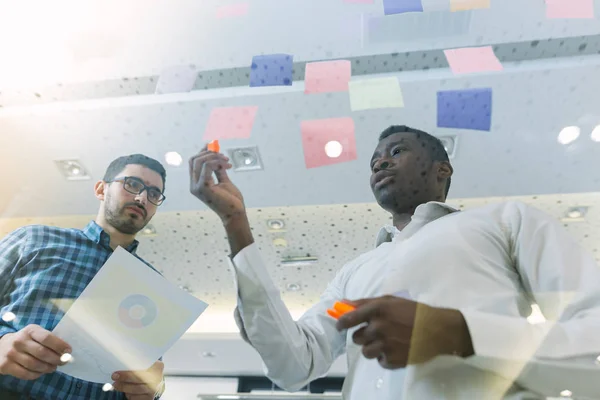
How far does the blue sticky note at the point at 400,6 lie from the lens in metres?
1.12

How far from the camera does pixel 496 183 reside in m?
0.99

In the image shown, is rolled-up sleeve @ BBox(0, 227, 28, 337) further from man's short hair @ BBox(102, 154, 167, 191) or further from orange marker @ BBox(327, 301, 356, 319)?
orange marker @ BBox(327, 301, 356, 319)

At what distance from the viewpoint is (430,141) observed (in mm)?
927

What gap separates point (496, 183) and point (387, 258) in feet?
1.33

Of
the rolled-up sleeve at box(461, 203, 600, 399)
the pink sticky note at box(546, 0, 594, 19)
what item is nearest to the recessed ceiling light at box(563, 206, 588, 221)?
the rolled-up sleeve at box(461, 203, 600, 399)

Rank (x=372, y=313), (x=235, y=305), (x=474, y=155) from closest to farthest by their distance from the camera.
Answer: (x=372, y=313)
(x=235, y=305)
(x=474, y=155)

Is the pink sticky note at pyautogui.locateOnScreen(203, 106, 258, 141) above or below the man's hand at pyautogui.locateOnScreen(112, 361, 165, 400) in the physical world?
above

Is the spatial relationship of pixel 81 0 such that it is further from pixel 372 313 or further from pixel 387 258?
pixel 372 313

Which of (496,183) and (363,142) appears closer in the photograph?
(363,142)

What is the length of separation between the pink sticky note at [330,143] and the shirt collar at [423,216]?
6.0 inches

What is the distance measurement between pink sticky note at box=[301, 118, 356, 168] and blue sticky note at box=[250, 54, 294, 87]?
22 centimetres

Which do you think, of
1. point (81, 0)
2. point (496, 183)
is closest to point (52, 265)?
point (81, 0)

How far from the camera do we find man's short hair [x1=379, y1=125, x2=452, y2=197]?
0.90 meters

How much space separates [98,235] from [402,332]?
59cm
